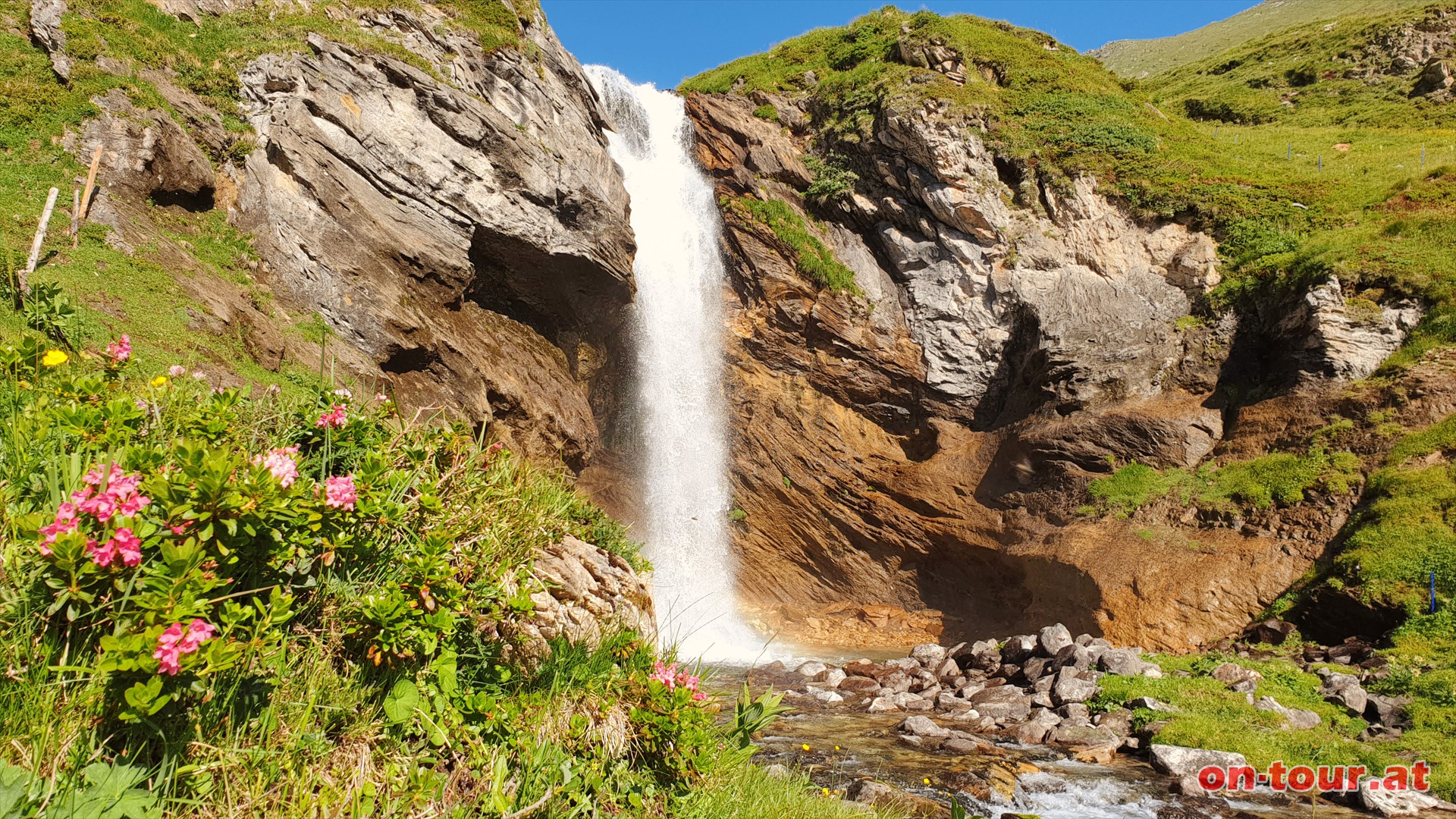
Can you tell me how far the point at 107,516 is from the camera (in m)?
2.64

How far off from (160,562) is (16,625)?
19.3 inches

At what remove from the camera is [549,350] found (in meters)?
22.9

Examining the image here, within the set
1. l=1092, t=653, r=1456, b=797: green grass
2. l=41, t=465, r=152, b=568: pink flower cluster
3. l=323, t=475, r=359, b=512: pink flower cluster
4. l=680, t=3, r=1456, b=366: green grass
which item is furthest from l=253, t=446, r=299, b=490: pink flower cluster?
l=680, t=3, r=1456, b=366: green grass

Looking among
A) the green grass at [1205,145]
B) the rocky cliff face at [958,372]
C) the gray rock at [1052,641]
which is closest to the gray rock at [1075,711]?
the gray rock at [1052,641]

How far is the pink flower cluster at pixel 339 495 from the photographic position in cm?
334

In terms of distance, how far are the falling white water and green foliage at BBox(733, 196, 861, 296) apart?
160 centimetres

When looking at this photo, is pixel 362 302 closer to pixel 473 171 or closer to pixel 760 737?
pixel 473 171

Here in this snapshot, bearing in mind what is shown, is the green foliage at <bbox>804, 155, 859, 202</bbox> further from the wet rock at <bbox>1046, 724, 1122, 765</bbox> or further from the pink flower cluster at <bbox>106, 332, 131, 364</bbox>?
the pink flower cluster at <bbox>106, 332, 131, 364</bbox>

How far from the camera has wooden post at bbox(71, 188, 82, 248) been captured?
12906 mm

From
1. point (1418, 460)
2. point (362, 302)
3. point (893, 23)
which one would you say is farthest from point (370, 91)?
point (1418, 460)

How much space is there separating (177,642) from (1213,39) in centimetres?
10181

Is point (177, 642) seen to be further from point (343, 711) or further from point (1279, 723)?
point (1279, 723)

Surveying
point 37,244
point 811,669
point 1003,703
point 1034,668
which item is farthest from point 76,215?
point 1034,668

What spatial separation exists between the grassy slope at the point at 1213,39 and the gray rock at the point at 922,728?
2838 inches
